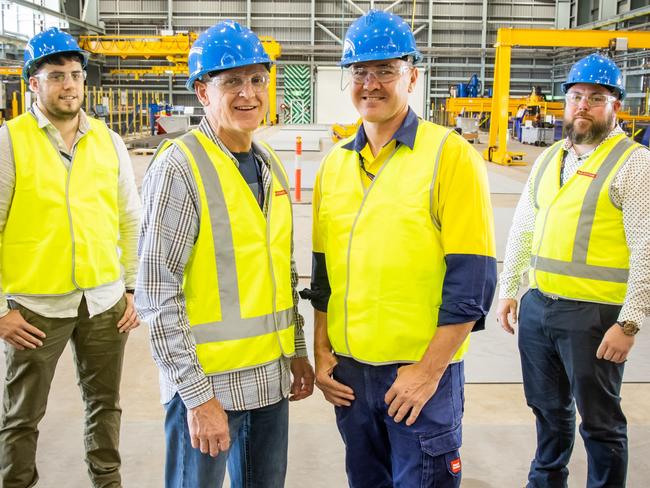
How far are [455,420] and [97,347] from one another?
1.72 meters

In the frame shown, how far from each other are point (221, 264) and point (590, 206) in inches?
64.3

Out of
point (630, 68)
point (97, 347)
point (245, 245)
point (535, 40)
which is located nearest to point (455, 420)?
point (245, 245)

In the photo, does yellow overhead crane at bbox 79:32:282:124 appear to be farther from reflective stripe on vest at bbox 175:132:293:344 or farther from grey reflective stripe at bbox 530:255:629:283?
reflective stripe on vest at bbox 175:132:293:344

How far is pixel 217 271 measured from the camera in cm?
196

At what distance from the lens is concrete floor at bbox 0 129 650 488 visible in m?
3.28

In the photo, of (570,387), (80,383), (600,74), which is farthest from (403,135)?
(80,383)

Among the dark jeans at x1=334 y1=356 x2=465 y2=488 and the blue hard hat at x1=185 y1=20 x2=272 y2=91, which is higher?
the blue hard hat at x1=185 y1=20 x2=272 y2=91

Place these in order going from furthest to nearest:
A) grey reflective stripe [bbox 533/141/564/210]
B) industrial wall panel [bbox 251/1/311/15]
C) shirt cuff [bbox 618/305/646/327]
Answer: industrial wall panel [bbox 251/1/311/15] < grey reflective stripe [bbox 533/141/564/210] < shirt cuff [bbox 618/305/646/327]

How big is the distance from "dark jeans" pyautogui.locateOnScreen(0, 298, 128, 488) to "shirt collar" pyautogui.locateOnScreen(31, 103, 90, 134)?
2.57ft

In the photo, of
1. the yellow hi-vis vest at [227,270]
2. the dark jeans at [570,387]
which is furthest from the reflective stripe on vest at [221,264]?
the dark jeans at [570,387]

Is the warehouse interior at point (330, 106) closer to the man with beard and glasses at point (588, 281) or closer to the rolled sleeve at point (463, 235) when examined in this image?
the man with beard and glasses at point (588, 281)

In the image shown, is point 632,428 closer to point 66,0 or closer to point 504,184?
point 504,184

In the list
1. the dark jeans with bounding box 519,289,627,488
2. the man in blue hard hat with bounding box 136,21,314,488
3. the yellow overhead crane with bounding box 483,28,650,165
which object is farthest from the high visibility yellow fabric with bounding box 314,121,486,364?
the yellow overhead crane with bounding box 483,28,650,165

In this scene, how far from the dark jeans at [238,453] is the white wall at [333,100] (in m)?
32.3
